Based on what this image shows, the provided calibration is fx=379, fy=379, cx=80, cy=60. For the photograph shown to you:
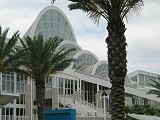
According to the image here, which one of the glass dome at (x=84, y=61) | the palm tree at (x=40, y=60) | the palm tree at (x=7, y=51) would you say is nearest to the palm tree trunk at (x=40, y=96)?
the palm tree at (x=40, y=60)

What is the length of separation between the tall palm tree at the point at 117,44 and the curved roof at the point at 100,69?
38.7 metres

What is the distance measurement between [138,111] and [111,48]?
84.0 feet

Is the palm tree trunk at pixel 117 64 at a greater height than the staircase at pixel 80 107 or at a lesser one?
greater

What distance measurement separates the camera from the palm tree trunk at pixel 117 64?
1520cm

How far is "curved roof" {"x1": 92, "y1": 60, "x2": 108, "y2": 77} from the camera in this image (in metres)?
55.6

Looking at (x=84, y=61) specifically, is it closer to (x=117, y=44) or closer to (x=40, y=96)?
(x=40, y=96)

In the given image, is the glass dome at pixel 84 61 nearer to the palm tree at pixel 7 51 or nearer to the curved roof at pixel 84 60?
the curved roof at pixel 84 60

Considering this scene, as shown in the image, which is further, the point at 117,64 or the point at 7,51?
the point at 7,51

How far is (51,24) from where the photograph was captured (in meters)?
51.3

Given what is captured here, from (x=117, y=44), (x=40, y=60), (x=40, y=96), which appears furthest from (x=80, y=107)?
(x=117, y=44)

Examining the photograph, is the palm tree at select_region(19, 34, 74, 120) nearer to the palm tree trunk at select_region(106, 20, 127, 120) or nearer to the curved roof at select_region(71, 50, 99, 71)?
the palm tree trunk at select_region(106, 20, 127, 120)

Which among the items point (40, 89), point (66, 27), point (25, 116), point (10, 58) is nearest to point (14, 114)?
point (25, 116)

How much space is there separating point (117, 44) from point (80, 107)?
26.8m

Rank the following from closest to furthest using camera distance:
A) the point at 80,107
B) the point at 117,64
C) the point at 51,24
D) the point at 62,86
→ the point at 117,64 < the point at 80,107 < the point at 62,86 < the point at 51,24
